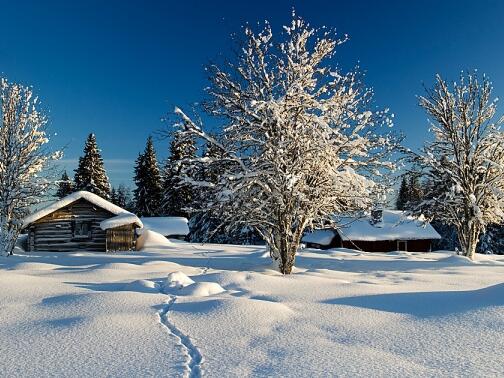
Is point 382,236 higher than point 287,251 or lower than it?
lower

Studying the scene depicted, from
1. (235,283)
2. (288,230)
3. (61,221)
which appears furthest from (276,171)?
(61,221)

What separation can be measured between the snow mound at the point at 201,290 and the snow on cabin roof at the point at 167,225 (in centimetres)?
3314

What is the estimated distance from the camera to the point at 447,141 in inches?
808

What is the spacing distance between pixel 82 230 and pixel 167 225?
46.2ft

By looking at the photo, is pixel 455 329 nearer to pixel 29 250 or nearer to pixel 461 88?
pixel 461 88

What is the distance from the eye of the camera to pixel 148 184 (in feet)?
157

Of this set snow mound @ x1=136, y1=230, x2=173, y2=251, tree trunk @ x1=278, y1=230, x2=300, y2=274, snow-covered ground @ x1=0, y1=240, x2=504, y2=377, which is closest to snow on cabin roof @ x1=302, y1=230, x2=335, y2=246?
snow mound @ x1=136, y1=230, x2=173, y2=251

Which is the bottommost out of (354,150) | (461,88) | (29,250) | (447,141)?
(29,250)

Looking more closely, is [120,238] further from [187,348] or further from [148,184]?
[187,348]

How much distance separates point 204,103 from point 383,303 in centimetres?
849

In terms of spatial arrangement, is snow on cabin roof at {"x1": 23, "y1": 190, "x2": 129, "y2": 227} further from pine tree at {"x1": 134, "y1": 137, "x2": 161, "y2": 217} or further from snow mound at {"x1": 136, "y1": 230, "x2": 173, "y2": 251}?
pine tree at {"x1": 134, "y1": 137, "x2": 161, "y2": 217}

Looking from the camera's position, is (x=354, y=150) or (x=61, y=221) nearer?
(x=354, y=150)

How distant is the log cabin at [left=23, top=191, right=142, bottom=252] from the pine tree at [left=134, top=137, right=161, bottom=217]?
20.1 metres

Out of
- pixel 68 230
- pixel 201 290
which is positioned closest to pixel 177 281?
pixel 201 290
